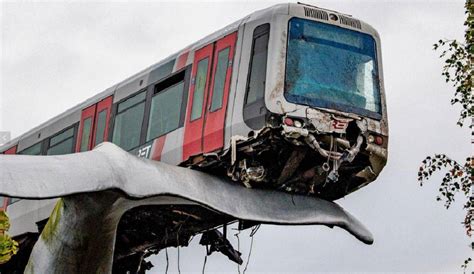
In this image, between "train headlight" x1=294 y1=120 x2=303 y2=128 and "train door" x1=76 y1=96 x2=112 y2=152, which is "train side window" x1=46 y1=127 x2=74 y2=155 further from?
"train headlight" x1=294 y1=120 x2=303 y2=128

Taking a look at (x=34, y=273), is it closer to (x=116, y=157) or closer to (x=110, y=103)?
(x=116, y=157)

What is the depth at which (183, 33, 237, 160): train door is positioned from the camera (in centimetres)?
1199

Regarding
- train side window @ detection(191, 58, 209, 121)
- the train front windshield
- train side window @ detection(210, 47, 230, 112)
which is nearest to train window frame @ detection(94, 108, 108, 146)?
train side window @ detection(191, 58, 209, 121)

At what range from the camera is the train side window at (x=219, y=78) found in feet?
39.8

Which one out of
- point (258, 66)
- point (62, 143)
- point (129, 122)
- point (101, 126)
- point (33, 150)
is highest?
point (33, 150)

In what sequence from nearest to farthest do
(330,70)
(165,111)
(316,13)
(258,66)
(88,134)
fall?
(258,66), (330,70), (316,13), (165,111), (88,134)

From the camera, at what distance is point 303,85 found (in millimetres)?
11789

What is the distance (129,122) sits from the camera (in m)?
13.7

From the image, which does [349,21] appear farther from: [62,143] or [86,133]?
[62,143]

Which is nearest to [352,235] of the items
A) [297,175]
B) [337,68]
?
[297,175]

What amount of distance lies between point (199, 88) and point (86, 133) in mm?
2851

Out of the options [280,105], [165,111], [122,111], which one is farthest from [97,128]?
[280,105]

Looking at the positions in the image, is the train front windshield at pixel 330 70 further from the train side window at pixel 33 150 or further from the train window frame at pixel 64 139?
the train side window at pixel 33 150

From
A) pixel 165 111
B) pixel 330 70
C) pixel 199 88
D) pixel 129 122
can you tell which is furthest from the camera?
pixel 129 122
